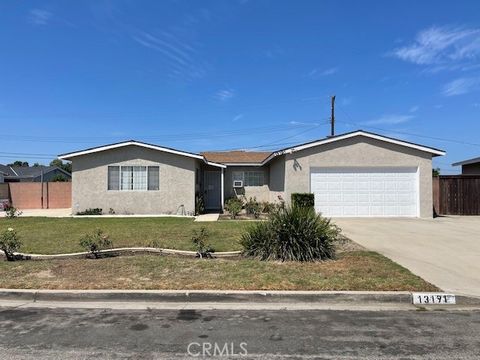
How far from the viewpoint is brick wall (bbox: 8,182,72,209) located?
1003 inches

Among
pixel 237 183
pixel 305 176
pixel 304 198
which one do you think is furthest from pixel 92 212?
pixel 305 176

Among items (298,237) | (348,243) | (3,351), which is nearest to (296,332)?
(3,351)

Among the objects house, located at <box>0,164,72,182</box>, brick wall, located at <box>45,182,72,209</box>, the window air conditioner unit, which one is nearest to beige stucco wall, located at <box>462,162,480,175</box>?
the window air conditioner unit

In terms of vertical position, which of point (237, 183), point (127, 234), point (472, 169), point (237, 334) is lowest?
point (237, 334)

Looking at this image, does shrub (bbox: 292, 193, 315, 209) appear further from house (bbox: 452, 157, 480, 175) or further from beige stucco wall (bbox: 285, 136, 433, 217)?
house (bbox: 452, 157, 480, 175)

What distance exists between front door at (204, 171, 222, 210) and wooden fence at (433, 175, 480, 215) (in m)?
11.6

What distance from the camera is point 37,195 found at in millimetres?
25516

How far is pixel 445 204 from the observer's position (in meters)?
20.2

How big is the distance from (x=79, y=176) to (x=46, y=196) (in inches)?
291

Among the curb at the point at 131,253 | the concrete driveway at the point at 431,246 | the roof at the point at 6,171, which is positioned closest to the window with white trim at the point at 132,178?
the concrete driveway at the point at 431,246

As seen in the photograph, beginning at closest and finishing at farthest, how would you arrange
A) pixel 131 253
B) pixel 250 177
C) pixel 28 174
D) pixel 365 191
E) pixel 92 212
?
1. pixel 131 253
2. pixel 365 191
3. pixel 92 212
4. pixel 250 177
5. pixel 28 174

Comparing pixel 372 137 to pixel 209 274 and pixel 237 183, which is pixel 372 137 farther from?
pixel 209 274

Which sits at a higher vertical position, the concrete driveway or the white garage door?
the white garage door

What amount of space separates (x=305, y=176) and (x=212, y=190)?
7750 millimetres
